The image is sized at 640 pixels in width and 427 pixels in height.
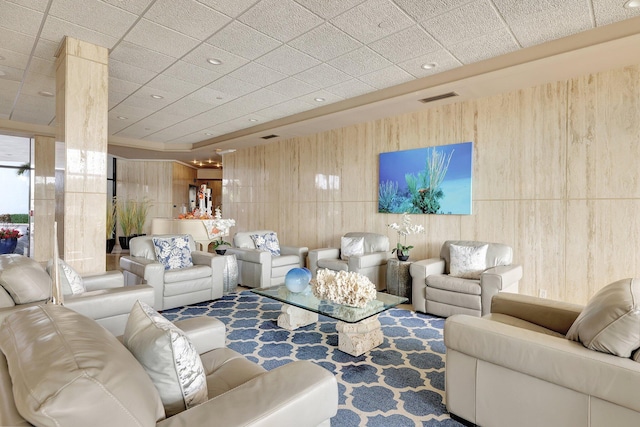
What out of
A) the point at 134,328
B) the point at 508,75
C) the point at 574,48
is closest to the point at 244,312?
the point at 134,328

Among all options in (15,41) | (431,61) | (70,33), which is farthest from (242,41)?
(15,41)

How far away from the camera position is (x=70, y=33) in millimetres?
3162

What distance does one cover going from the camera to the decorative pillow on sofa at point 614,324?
151cm

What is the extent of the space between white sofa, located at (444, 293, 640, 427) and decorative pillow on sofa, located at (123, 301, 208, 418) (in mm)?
1416

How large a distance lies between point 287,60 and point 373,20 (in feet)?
3.75

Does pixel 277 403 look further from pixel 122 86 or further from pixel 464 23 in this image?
pixel 122 86

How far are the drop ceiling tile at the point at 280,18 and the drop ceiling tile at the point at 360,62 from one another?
2.21ft

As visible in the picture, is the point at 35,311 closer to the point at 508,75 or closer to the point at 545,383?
→ the point at 545,383

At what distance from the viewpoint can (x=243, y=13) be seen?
284 cm

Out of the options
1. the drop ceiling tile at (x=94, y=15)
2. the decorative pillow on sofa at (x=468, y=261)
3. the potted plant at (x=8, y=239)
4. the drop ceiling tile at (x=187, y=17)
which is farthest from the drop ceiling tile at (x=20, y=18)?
the potted plant at (x=8, y=239)

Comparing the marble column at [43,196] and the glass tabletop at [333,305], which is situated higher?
the marble column at [43,196]

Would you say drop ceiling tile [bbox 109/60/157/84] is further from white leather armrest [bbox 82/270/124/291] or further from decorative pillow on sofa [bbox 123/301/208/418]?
decorative pillow on sofa [bbox 123/301/208/418]

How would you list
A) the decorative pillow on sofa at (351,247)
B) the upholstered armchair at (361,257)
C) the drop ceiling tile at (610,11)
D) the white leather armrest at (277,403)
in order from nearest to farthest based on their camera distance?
the white leather armrest at (277,403) → the drop ceiling tile at (610,11) → the upholstered armchair at (361,257) → the decorative pillow on sofa at (351,247)

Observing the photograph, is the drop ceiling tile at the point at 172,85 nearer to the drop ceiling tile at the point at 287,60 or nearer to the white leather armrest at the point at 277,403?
the drop ceiling tile at the point at 287,60
